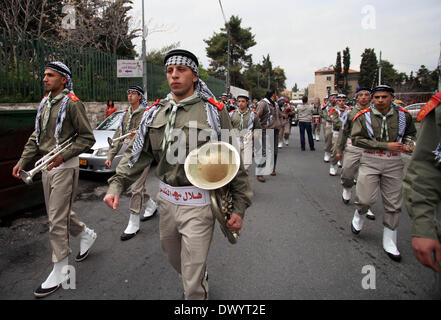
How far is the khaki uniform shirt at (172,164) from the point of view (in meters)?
2.12

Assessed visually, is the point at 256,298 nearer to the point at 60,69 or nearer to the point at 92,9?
the point at 60,69

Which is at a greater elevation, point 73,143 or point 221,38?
point 221,38

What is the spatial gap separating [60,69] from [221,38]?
51680mm

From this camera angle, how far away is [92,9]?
607 inches

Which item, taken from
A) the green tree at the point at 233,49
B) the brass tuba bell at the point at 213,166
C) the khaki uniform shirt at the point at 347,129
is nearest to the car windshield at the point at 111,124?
the khaki uniform shirt at the point at 347,129

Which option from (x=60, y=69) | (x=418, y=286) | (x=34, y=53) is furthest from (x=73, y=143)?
(x=34, y=53)

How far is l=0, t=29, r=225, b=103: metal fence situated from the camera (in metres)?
7.98

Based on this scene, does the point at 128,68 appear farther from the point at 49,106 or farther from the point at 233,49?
the point at 233,49

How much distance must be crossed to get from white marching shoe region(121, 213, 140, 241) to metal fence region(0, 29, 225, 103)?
6387 millimetres

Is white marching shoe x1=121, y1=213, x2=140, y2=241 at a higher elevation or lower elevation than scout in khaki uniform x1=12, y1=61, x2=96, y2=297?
lower

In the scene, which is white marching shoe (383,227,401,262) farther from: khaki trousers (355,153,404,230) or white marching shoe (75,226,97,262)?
white marching shoe (75,226,97,262)

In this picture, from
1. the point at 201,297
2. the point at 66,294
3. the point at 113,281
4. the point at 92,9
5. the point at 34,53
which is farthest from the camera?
the point at 92,9

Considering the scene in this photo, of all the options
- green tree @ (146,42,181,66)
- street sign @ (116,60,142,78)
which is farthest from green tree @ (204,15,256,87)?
street sign @ (116,60,142,78)

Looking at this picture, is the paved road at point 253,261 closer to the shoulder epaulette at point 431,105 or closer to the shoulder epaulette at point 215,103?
the shoulder epaulette at point 431,105
